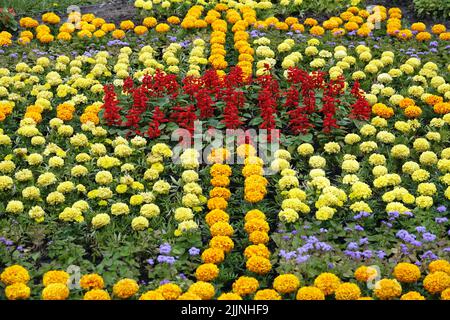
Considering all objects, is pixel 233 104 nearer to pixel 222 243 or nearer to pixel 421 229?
pixel 222 243

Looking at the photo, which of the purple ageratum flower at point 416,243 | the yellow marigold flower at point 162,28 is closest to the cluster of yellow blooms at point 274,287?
the purple ageratum flower at point 416,243

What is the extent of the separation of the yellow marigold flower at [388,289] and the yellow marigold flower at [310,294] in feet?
1.35

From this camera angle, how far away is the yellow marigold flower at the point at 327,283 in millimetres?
4902

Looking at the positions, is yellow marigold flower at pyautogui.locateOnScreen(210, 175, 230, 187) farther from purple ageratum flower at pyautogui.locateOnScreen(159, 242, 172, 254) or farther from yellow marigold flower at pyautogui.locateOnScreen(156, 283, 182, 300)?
yellow marigold flower at pyautogui.locateOnScreen(156, 283, 182, 300)

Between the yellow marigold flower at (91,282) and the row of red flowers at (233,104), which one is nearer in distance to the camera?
the yellow marigold flower at (91,282)

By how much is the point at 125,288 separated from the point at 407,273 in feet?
6.85

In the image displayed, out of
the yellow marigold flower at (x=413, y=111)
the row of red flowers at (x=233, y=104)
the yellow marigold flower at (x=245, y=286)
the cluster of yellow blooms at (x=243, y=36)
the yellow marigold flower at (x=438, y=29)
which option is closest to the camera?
the yellow marigold flower at (x=245, y=286)

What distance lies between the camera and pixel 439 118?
7.32 m

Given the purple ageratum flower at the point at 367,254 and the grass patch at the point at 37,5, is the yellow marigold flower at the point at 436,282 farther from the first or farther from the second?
the grass patch at the point at 37,5

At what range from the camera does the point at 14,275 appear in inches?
196

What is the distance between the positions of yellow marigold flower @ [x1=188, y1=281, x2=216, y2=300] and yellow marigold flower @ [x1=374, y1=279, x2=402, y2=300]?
3.95ft

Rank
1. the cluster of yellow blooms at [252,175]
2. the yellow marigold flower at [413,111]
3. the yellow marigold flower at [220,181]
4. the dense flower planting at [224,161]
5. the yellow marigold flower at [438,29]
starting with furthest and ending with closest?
the yellow marigold flower at [438,29], the yellow marigold flower at [413,111], the yellow marigold flower at [220,181], the cluster of yellow blooms at [252,175], the dense flower planting at [224,161]

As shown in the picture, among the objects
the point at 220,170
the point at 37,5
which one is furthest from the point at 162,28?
the point at 220,170
